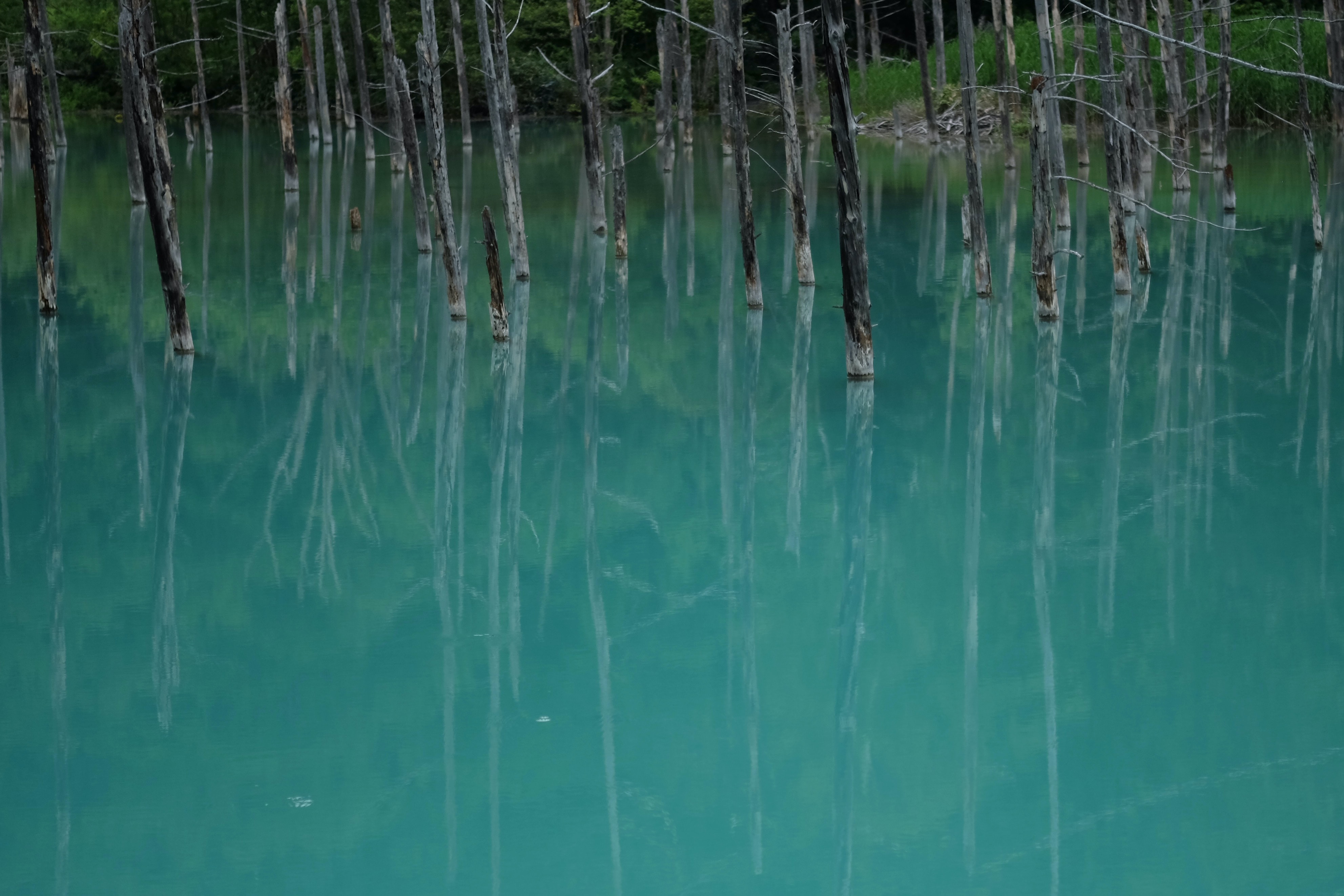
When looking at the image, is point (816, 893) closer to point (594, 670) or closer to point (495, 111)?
point (594, 670)

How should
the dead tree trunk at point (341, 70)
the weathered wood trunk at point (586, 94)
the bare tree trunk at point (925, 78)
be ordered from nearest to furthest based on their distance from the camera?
1. the weathered wood trunk at point (586, 94)
2. the bare tree trunk at point (925, 78)
3. the dead tree trunk at point (341, 70)

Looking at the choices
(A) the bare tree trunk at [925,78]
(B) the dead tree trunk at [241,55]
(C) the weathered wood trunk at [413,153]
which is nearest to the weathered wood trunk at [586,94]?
(C) the weathered wood trunk at [413,153]

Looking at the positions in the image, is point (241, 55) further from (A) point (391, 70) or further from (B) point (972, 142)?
(B) point (972, 142)

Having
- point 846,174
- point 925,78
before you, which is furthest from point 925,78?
point 846,174

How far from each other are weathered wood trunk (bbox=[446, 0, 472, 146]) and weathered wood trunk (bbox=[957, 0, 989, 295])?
7561mm

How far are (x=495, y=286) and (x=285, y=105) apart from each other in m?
11.9

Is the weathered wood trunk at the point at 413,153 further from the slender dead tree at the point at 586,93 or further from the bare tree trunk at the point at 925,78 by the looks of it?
the bare tree trunk at the point at 925,78

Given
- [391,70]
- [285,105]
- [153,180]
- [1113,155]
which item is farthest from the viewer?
[285,105]

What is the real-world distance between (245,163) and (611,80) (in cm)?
1539

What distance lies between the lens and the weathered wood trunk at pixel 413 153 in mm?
14909

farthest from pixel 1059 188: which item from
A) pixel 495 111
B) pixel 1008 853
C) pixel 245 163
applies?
pixel 245 163

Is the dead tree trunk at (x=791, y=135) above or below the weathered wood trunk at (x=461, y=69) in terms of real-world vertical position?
below

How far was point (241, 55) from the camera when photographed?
36.2 metres

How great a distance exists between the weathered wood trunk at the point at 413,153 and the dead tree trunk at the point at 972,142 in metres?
4.96
